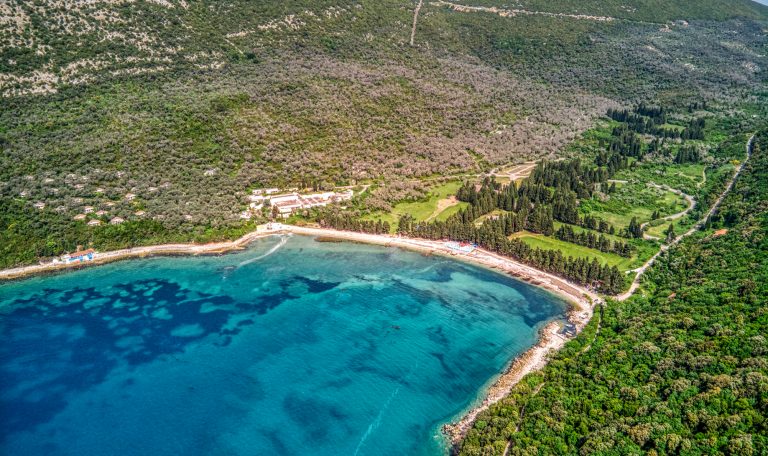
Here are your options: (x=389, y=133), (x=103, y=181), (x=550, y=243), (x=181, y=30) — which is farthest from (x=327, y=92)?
(x=550, y=243)

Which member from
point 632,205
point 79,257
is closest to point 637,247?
point 632,205

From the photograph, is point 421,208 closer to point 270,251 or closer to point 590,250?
point 270,251

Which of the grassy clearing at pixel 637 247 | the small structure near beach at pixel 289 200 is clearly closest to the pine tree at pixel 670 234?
the grassy clearing at pixel 637 247

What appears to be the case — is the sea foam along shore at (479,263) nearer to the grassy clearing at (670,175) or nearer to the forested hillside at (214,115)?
the forested hillside at (214,115)

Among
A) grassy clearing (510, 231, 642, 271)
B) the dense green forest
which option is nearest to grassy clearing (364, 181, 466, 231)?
grassy clearing (510, 231, 642, 271)

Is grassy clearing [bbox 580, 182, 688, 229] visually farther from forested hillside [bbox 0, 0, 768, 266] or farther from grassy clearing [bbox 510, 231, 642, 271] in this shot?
forested hillside [bbox 0, 0, 768, 266]

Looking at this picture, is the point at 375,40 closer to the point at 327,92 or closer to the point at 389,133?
the point at 327,92
